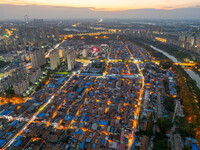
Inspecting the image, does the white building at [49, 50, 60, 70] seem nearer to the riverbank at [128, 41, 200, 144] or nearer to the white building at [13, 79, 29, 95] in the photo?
the white building at [13, 79, 29, 95]

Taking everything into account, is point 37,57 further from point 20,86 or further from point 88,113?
point 88,113

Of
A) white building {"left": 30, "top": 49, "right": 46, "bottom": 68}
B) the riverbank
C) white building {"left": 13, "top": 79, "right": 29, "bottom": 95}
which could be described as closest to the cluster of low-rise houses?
the riverbank

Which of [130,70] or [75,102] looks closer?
[75,102]

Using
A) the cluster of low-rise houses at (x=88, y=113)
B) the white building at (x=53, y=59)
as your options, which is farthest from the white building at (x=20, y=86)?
the white building at (x=53, y=59)

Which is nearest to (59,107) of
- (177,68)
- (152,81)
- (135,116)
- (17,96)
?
(17,96)

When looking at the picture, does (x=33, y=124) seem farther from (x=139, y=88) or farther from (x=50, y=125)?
(x=139, y=88)

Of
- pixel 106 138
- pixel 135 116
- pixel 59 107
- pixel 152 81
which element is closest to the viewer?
pixel 106 138

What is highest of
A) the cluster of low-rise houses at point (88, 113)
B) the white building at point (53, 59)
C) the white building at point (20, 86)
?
the white building at point (53, 59)

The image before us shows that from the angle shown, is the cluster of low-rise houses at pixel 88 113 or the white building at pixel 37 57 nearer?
the cluster of low-rise houses at pixel 88 113

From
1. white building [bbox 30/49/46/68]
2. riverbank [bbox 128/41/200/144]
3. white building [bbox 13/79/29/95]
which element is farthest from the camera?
white building [bbox 30/49/46/68]

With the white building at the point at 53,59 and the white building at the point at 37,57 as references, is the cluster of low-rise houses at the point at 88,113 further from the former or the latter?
the white building at the point at 37,57

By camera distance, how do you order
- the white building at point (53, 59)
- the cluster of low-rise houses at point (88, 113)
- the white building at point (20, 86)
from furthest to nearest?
the white building at point (53, 59) → the white building at point (20, 86) → the cluster of low-rise houses at point (88, 113)
